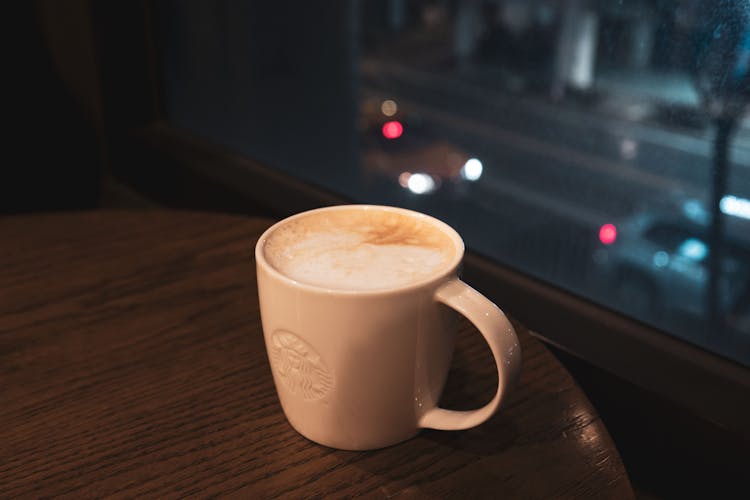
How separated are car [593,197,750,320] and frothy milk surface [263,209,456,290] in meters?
0.63

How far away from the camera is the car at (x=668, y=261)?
980mm

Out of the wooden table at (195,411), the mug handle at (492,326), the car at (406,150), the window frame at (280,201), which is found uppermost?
the mug handle at (492,326)

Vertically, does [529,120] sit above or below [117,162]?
above

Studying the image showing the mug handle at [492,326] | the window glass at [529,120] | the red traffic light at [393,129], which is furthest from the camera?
the red traffic light at [393,129]

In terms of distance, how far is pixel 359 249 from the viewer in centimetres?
49

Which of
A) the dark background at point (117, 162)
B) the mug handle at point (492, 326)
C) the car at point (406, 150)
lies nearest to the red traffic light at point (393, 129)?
the car at point (406, 150)

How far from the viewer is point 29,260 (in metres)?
0.72

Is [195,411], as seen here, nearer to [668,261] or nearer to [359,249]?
[359,249]

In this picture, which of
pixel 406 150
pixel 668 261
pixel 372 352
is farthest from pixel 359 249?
pixel 406 150

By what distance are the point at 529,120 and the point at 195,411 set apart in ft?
3.47

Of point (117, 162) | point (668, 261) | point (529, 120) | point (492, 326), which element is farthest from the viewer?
point (117, 162)

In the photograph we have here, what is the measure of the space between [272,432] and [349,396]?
7cm

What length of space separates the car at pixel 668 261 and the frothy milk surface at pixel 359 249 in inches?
24.7

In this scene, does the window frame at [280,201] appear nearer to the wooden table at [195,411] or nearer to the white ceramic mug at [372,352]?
the wooden table at [195,411]
